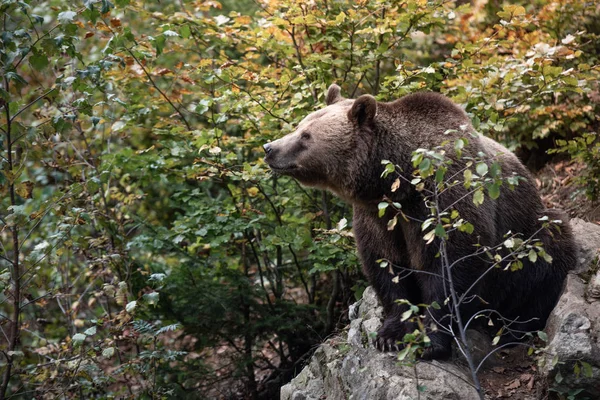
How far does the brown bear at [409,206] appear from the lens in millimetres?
4688

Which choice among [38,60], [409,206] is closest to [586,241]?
[409,206]

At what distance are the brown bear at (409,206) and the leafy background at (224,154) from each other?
0.70 m

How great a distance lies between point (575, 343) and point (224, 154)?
4.06 metres

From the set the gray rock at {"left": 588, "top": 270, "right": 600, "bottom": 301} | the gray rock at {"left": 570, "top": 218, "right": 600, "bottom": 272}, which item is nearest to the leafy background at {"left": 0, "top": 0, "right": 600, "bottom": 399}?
the gray rock at {"left": 570, "top": 218, "right": 600, "bottom": 272}

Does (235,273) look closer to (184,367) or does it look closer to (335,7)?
(184,367)

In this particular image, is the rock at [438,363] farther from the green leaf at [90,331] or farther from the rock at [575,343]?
the green leaf at [90,331]

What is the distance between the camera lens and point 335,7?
680 centimetres

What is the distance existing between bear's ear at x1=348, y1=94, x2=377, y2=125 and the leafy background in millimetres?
1038

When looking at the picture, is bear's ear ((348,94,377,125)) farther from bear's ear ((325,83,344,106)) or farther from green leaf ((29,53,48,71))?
green leaf ((29,53,48,71))

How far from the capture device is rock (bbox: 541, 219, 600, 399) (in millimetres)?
4234

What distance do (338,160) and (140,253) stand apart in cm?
579

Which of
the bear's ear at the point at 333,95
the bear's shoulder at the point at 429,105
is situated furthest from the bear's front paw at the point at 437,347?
the bear's ear at the point at 333,95

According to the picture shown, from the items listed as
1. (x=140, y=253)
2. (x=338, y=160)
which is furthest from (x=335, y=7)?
(x=140, y=253)

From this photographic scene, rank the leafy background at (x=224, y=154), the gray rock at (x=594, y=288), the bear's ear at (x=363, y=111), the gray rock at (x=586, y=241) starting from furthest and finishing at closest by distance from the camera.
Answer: the leafy background at (x=224, y=154)
the gray rock at (x=586, y=241)
the bear's ear at (x=363, y=111)
the gray rock at (x=594, y=288)
